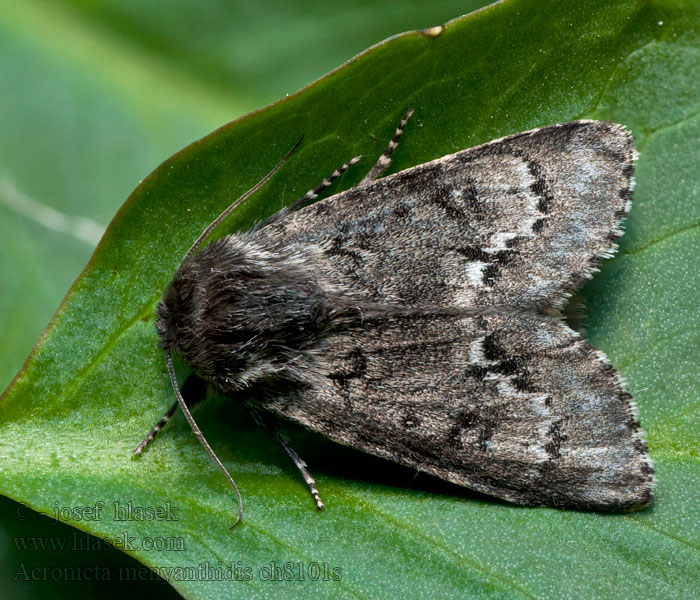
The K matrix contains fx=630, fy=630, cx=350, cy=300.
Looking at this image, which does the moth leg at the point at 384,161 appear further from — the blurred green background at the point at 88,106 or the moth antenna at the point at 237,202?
the blurred green background at the point at 88,106

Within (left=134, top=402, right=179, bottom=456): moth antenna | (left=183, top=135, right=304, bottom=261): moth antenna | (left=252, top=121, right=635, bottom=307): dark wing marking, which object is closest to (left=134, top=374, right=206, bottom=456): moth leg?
(left=134, top=402, right=179, bottom=456): moth antenna

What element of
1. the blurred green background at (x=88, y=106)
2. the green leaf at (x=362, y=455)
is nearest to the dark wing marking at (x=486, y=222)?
the green leaf at (x=362, y=455)

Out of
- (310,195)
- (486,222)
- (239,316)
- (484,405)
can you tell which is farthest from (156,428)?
(486,222)

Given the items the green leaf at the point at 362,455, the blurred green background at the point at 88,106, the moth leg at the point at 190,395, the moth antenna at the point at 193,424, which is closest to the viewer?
the green leaf at the point at 362,455

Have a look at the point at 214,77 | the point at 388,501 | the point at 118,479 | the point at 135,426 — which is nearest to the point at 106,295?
the point at 135,426

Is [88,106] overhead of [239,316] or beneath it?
overhead

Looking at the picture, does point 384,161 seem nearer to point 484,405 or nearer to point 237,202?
point 237,202
